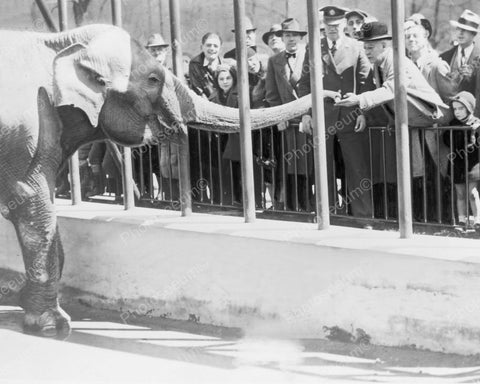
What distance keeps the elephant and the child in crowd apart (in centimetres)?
122

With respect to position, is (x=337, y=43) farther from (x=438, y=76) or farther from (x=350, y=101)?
(x=350, y=101)

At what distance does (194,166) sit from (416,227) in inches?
91.5

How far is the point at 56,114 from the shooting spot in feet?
28.5

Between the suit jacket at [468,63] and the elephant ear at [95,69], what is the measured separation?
2705mm

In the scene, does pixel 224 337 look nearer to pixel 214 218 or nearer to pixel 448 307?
pixel 214 218

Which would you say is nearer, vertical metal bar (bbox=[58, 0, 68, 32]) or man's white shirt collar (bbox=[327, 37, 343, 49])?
vertical metal bar (bbox=[58, 0, 68, 32])

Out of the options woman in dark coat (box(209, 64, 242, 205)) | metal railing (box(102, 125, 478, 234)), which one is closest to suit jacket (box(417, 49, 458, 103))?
metal railing (box(102, 125, 478, 234))

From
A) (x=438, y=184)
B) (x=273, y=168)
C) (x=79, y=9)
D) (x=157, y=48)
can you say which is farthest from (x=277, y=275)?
(x=79, y=9)

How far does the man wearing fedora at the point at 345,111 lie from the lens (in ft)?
32.2

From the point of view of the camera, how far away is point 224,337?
826 centimetres

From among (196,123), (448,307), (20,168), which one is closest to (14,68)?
(20,168)

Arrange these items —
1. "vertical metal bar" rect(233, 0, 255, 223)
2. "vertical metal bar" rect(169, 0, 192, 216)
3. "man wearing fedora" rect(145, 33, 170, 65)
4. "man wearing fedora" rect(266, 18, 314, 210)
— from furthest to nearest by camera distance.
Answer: "man wearing fedora" rect(145, 33, 170, 65), "man wearing fedora" rect(266, 18, 314, 210), "vertical metal bar" rect(169, 0, 192, 216), "vertical metal bar" rect(233, 0, 255, 223)

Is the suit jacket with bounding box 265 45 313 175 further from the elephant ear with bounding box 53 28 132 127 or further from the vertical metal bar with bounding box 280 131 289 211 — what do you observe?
the elephant ear with bounding box 53 28 132 127

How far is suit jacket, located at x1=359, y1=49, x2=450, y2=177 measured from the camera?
→ 30.1ft
